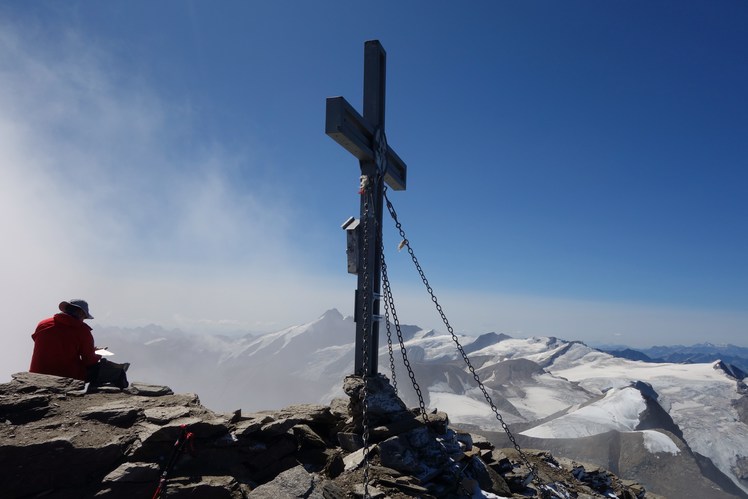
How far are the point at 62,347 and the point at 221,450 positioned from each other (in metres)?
3.56

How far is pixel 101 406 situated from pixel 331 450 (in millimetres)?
3235

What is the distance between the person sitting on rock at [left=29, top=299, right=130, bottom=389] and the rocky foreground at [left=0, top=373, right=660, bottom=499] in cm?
53

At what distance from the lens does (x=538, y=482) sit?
296 inches

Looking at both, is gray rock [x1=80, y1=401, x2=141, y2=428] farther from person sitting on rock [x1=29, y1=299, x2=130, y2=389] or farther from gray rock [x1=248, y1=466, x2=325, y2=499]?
gray rock [x1=248, y1=466, x2=325, y2=499]

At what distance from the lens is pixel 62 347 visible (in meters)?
6.59

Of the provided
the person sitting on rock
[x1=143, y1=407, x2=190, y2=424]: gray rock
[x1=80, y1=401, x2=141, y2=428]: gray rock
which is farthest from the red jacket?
[x1=143, y1=407, x2=190, y2=424]: gray rock

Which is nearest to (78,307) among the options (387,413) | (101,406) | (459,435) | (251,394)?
(101,406)

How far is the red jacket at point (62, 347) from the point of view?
6418 mm

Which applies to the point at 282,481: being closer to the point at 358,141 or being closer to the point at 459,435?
the point at 459,435

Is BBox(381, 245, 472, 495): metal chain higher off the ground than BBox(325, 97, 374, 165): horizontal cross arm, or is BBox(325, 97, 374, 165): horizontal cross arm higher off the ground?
BBox(325, 97, 374, 165): horizontal cross arm

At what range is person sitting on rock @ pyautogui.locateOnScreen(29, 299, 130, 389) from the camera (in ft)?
21.1

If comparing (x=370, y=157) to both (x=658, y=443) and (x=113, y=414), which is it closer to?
(x=113, y=414)

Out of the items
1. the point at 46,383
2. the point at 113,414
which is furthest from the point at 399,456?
the point at 46,383

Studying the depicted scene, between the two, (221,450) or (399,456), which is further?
(399,456)
